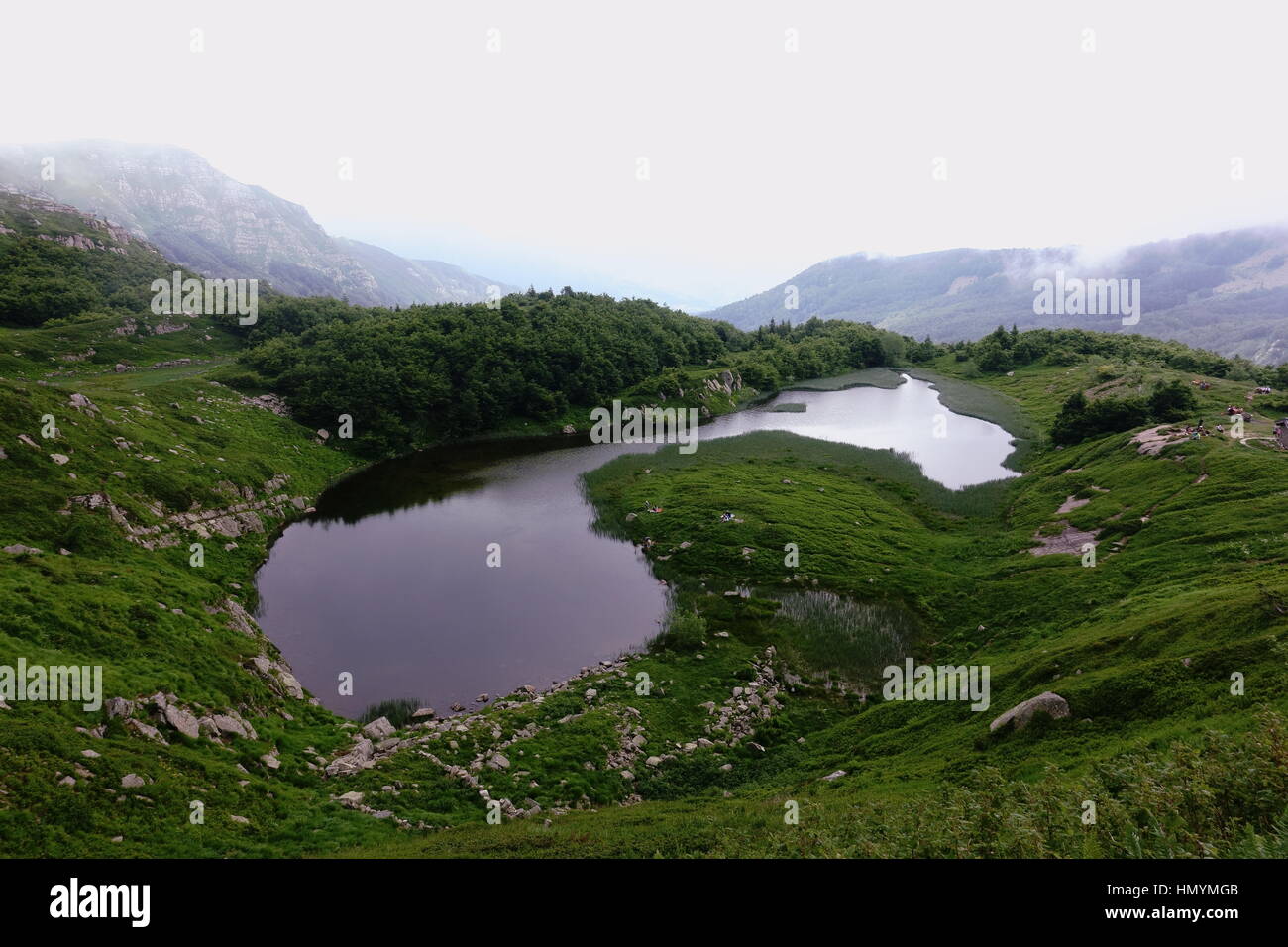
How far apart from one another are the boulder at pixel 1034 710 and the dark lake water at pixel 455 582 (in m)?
20.5

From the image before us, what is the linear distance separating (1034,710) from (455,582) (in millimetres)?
35122

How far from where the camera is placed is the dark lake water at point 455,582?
32594 millimetres

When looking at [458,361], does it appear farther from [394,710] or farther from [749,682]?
[749,682]

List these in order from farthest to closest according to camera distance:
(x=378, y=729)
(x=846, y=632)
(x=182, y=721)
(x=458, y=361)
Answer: (x=458, y=361) < (x=846, y=632) < (x=378, y=729) < (x=182, y=721)

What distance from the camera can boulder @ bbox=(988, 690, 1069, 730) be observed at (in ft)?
62.7

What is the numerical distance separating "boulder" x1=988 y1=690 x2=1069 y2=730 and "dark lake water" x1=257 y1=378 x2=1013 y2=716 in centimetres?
2046

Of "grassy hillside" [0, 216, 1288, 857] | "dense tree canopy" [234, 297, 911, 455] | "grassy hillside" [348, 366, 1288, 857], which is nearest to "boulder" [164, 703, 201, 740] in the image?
"grassy hillside" [0, 216, 1288, 857]

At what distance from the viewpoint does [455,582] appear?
4256 cm

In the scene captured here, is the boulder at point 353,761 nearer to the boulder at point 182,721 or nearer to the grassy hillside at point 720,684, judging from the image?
the grassy hillside at point 720,684

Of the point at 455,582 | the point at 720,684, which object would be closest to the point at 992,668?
the point at 720,684

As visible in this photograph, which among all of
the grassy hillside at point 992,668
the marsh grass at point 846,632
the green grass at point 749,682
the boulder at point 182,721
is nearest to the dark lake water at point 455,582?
the green grass at point 749,682
